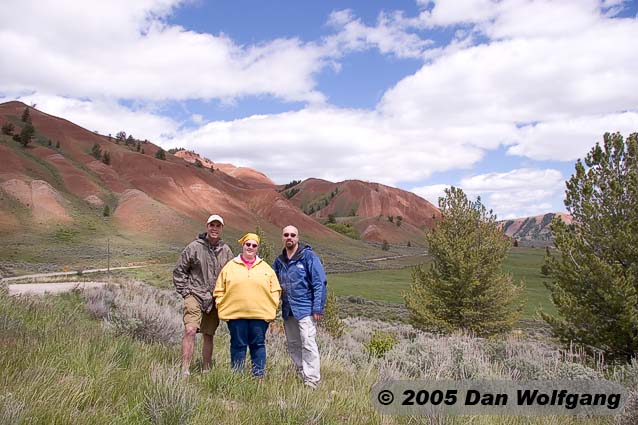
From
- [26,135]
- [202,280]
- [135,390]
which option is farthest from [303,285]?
[26,135]

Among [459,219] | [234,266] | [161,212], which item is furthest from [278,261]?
[161,212]

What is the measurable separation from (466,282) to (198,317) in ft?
44.7

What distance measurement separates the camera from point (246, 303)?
4.72 m

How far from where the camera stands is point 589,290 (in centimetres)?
1212

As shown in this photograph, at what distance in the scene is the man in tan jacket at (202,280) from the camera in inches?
195

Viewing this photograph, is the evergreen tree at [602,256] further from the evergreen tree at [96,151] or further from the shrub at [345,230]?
the shrub at [345,230]

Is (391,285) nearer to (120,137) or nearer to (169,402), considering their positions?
(169,402)

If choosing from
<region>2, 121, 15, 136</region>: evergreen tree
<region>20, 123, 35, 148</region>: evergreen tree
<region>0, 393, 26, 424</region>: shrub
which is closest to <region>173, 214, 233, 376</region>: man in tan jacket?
<region>0, 393, 26, 424</region>: shrub

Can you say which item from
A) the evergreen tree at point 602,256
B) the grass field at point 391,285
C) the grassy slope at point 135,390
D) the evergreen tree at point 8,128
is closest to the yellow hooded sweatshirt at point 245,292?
the grassy slope at point 135,390

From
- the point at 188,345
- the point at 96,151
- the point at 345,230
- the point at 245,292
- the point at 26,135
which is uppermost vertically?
the point at 96,151

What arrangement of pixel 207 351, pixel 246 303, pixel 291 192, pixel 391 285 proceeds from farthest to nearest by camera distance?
pixel 291 192 → pixel 391 285 → pixel 207 351 → pixel 246 303

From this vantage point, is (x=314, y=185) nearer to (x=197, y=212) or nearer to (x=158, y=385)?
(x=197, y=212)

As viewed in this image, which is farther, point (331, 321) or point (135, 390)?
point (331, 321)

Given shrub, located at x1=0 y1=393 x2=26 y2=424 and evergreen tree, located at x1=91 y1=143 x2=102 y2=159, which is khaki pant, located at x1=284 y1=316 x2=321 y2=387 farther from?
evergreen tree, located at x1=91 y1=143 x2=102 y2=159
